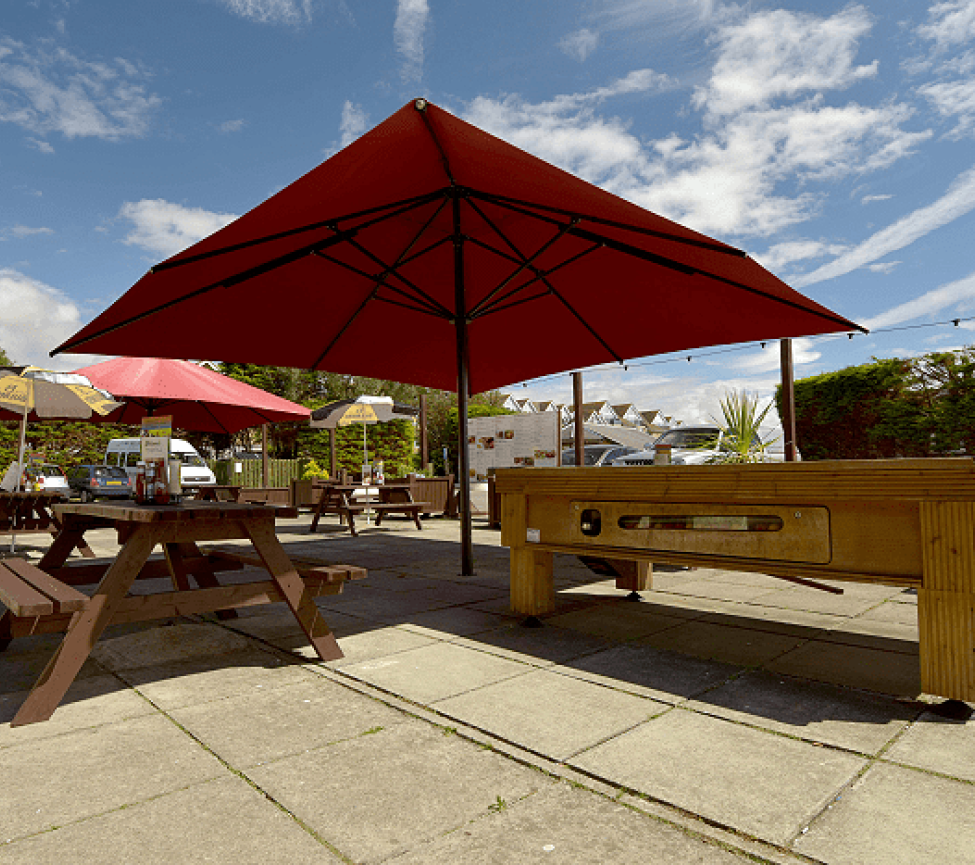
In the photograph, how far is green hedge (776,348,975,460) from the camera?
10188mm

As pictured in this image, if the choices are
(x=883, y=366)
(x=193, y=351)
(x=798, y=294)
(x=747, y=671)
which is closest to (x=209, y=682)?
(x=747, y=671)

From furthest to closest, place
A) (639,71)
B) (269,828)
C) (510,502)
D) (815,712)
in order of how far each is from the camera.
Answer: (639,71) < (510,502) < (815,712) < (269,828)

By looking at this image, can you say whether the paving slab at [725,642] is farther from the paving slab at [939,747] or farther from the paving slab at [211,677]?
the paving slab at [211,677]

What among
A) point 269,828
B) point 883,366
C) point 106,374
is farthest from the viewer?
point 883,366

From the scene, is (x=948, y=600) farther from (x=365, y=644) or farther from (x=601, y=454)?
(x=601, y=454)

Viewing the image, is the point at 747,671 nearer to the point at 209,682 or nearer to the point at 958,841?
the point at 958,841

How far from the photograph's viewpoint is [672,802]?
1594mm

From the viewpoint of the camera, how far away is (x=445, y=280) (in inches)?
234

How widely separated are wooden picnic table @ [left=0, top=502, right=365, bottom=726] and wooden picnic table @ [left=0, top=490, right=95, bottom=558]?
391 cm

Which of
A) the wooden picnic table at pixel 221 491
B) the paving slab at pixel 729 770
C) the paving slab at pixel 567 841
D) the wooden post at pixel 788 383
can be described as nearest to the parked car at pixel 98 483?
the wooden picnic table at pixel 221 491

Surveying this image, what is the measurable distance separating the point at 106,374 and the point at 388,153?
5068mm

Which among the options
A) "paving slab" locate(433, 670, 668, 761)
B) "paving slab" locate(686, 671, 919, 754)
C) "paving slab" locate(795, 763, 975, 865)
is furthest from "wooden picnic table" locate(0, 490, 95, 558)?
"paving slab" locate(795, 763, 975, 865)

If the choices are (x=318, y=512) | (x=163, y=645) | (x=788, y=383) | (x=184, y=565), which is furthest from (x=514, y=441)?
(x=163, y=645)

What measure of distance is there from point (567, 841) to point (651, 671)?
1382mm
